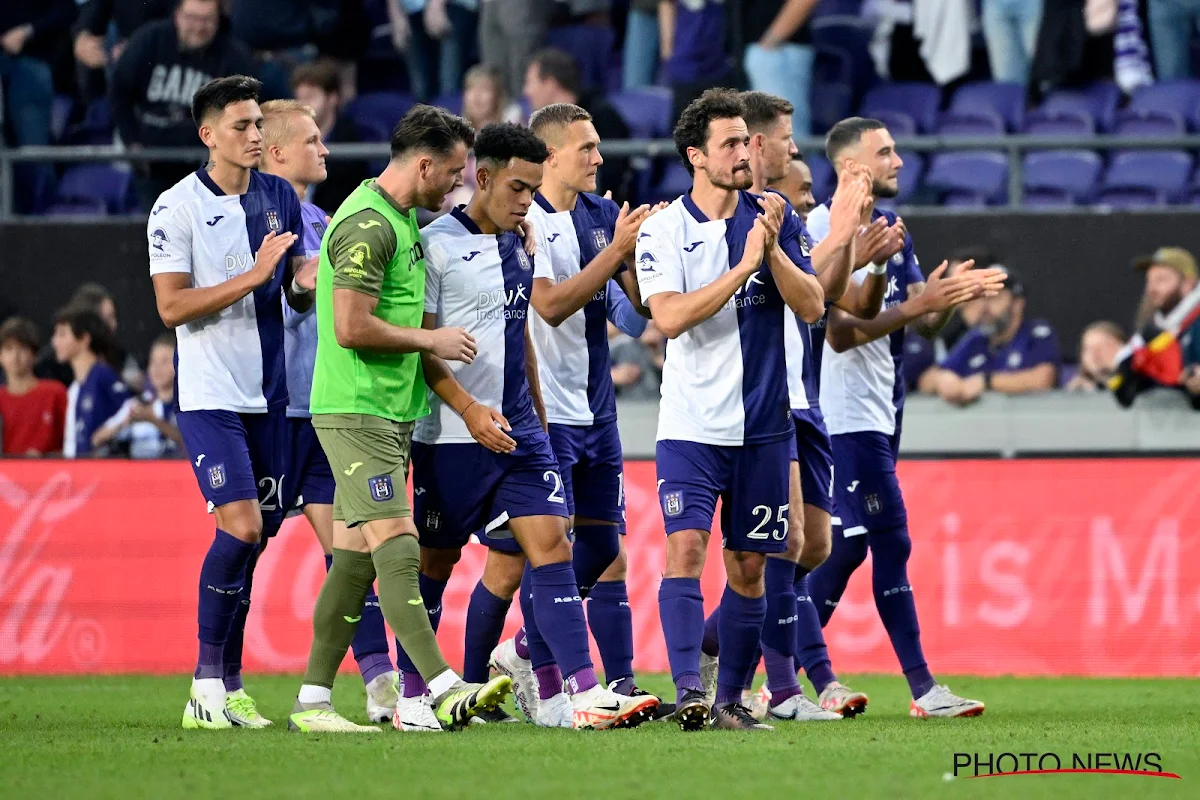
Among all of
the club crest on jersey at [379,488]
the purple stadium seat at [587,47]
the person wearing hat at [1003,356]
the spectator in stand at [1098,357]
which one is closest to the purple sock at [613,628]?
the club crest on jersey at [379,488]

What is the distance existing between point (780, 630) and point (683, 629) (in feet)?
3.06

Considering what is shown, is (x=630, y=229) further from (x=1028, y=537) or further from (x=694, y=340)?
(x=1028, y=537)

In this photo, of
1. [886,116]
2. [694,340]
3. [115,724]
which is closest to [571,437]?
[694,340]

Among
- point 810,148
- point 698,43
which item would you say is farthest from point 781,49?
point 810,148

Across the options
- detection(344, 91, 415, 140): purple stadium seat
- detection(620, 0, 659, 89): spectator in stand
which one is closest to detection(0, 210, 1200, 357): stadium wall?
detection(620, 0, 659, 89): spectator in stand

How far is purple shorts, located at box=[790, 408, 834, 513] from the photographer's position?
7645 millimetres

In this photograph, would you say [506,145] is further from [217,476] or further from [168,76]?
[168,76]

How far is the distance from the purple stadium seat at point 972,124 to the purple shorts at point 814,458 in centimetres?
695

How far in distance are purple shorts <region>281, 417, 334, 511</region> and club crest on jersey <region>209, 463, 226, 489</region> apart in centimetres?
40

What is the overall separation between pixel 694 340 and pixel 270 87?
23.7 feet

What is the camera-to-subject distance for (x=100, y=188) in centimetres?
1441

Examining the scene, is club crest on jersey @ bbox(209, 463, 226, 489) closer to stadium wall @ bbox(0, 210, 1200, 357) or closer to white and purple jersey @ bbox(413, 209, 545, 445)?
white and purple jersey @ bbox(413, 209, 545, 445)

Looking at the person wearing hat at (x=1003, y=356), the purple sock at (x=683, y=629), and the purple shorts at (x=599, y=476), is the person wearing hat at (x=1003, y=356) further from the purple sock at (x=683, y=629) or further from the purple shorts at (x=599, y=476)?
the purple sock at (x=683, y=629)

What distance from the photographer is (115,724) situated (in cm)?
746
